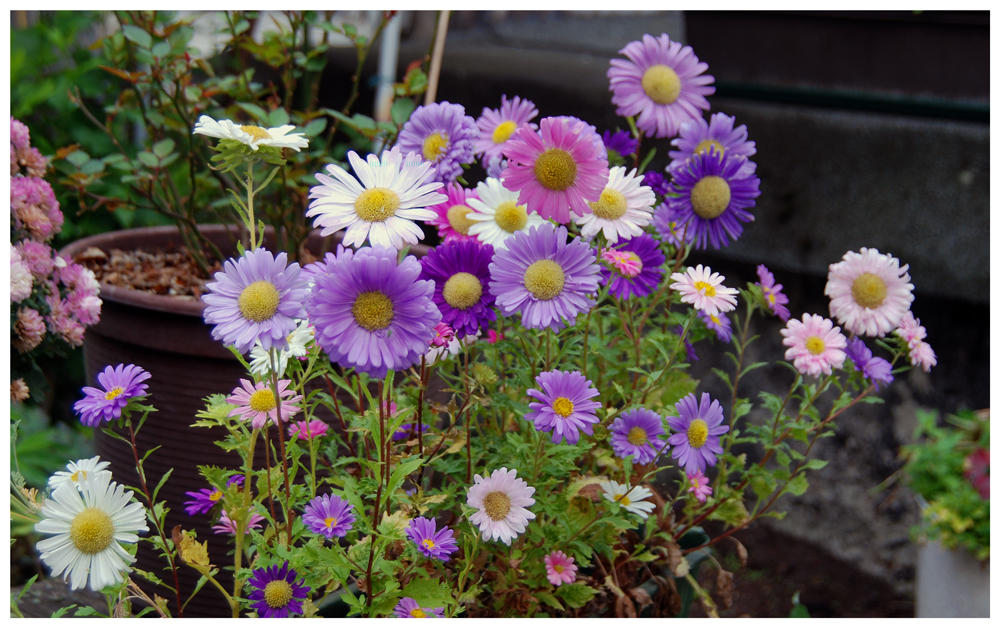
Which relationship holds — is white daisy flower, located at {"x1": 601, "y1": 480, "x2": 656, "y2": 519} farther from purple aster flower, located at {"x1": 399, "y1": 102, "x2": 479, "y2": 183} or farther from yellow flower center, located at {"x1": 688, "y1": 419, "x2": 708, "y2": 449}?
purple aster flower, located at {"x1": 399, "y1": 102, "x2": 479, "y2": 183}

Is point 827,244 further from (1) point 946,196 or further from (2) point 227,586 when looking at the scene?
(2) point 227,586

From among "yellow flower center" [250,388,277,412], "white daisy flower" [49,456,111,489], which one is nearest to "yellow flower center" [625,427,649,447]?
"yellow flower center" [250,388,277,412]

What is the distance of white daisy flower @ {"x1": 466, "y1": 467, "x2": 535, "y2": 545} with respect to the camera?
2.05 feet

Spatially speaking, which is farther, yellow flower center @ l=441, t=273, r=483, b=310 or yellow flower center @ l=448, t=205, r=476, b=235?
yellow flower center @ l=448, t=205, r=476, b=235

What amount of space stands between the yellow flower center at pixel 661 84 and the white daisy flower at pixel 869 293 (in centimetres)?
26

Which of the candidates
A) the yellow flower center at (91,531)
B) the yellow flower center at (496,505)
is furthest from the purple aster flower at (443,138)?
the yellow flower center at (91,531)

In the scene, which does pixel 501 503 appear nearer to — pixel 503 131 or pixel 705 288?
pixel 705 288

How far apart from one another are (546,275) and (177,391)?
0.65 metres

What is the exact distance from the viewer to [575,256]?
582 millimetres

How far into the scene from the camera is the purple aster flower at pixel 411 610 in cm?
62

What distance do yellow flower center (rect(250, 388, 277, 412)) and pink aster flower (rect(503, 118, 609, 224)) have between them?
0.87 ft

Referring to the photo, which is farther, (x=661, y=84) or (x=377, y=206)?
(x=661, y=84)

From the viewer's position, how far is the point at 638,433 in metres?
0.70

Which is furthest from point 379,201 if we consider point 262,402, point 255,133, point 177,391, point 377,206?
point 177,391
